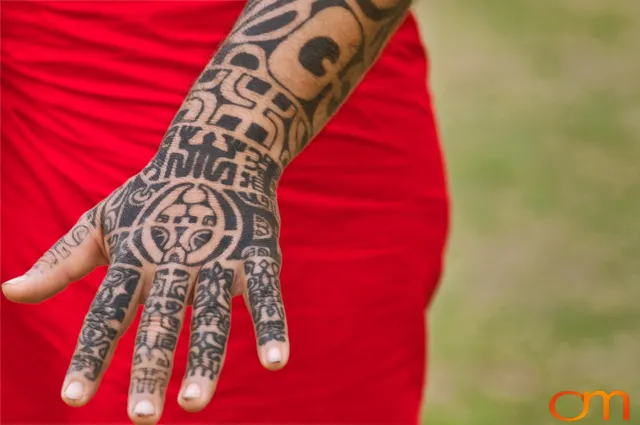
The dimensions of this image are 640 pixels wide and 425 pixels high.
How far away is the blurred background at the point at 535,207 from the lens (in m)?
3.06

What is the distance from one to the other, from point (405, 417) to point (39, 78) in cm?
74

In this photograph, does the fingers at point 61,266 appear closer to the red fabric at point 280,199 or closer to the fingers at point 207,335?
the fingers at point 207,335

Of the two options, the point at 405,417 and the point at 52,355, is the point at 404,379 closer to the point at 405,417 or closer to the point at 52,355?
the point at 405,417

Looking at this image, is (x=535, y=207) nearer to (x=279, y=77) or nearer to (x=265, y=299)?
(x=279, y=77)

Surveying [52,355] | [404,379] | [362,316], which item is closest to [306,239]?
[362,316]

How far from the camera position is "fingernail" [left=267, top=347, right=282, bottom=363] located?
85cm

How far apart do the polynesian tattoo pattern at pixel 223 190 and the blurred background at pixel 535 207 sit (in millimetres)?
1242

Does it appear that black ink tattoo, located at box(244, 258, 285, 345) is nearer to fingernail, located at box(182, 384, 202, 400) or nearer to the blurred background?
fingernail, located at box(182, 384, 202, 400)

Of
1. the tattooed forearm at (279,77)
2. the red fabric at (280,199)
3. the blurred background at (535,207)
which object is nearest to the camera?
the tattooed forearm at (279,77)

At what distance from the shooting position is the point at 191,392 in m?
0.84

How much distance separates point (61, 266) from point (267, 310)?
0.71 ft

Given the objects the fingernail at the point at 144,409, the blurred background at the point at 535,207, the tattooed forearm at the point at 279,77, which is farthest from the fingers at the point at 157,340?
the blurred background at the point at 535,207

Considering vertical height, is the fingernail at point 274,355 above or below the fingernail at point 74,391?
above

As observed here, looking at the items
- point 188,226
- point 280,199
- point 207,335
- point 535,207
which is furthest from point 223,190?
point 535,207
